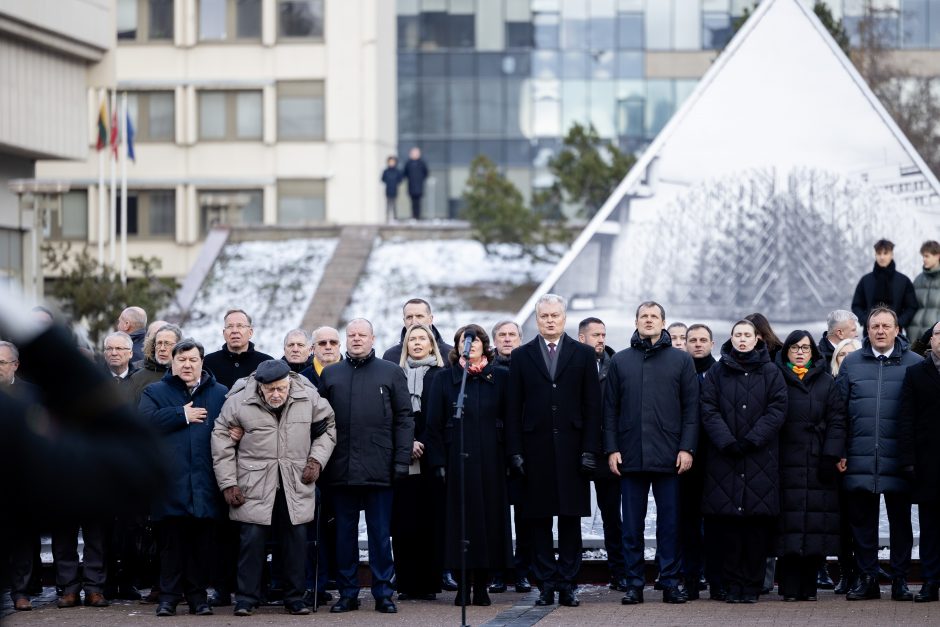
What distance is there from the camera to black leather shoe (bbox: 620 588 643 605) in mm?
10469

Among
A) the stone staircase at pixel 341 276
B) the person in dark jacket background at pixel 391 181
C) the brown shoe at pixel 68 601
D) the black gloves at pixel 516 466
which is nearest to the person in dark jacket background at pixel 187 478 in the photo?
the brown shoe at pixel 68 601

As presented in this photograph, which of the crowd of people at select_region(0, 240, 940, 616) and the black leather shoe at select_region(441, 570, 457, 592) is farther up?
the crowd of people at select_region(0, 240, 940, 616)

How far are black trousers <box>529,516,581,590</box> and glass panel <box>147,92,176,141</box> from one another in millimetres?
49196

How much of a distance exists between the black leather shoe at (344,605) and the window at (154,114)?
4903 cm

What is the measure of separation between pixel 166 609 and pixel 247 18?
1959 inches

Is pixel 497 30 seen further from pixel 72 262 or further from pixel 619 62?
pixel 72 262

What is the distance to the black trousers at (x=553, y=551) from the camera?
10.5 meters

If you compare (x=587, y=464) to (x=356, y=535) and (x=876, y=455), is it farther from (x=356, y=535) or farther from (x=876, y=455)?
(x=876, y=455)

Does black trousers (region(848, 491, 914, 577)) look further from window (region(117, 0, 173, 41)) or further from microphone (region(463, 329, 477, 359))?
window (region(117, 0, 173, 41))

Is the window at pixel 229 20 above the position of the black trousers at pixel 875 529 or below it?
above

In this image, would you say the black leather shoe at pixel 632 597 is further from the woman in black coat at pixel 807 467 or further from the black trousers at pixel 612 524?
the woman in black coat at pixel 807 467

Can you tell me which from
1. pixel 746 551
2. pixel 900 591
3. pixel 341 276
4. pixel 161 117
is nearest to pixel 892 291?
pixel 900 591

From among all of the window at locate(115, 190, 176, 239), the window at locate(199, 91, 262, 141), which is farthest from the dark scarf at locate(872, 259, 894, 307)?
the window at locate(115, 190, 176, 239)

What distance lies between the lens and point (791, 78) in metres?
22.8
